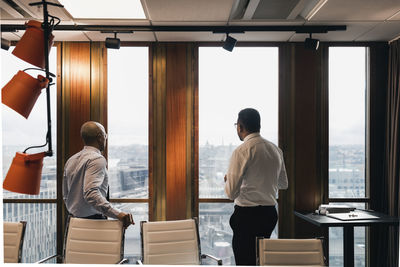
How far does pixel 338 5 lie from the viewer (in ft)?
9.96

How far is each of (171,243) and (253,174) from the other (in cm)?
82

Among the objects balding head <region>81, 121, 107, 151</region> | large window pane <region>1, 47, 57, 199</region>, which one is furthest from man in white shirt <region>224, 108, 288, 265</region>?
large window pane <region>1, 47, 57, 199</region>

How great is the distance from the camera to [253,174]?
107 inches

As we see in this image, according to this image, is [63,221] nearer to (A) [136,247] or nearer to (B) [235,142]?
(A) [136,247]

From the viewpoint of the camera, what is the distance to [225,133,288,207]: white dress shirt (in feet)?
8.81

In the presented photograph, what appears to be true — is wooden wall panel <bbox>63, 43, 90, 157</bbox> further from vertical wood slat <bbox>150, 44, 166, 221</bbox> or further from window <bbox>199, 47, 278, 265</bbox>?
window <bbox>199, 47, 278, 265</bbox>

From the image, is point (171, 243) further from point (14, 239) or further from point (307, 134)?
point (307, 134)

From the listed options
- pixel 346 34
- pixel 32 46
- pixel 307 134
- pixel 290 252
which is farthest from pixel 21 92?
pixel 346 34

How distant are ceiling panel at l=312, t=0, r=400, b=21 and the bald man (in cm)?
230

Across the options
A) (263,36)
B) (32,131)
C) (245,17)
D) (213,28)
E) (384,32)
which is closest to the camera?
(245,17)

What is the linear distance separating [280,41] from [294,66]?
0.35 meters

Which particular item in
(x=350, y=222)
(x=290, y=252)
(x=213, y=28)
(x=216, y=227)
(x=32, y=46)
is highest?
(x=213, y=28)

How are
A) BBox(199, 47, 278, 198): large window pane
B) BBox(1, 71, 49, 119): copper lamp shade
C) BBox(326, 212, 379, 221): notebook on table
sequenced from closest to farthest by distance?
BBox(1, 71, 49, 119): copper lamp shade < BBox(326, 212, 379, 221): notebook on table < BBox(199, 47, 278, 198): large window pane

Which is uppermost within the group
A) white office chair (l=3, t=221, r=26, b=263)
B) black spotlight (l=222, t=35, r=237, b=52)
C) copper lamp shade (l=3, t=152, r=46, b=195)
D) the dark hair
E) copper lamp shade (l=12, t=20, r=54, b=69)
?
black spotlight (l=222, t=35, r=237, b=52)
